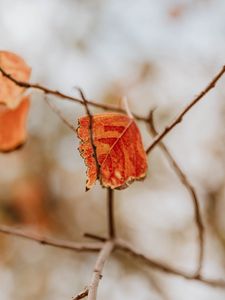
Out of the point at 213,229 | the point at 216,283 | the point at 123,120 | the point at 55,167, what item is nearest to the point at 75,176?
the point at 55,167

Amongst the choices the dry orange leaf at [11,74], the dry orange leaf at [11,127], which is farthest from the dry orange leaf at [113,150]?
the dry orange leaf at [11,127]

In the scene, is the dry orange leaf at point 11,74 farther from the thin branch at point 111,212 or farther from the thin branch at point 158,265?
the thin branch at point 158,265

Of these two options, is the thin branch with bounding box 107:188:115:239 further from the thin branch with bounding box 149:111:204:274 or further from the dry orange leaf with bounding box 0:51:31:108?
the dry orange leaf with bounding box 0:51:31:108

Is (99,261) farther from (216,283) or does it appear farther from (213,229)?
(213,229)

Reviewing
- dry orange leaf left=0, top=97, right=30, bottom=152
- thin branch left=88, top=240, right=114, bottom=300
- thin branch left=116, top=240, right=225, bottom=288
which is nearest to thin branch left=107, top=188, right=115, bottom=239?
thin branch left=116, top=240, right=225, bottom=288

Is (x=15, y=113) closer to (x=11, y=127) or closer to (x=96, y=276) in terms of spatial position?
(x=11, y=127)

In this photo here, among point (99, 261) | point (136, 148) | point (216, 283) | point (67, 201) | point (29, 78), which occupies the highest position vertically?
point (29, 78)
